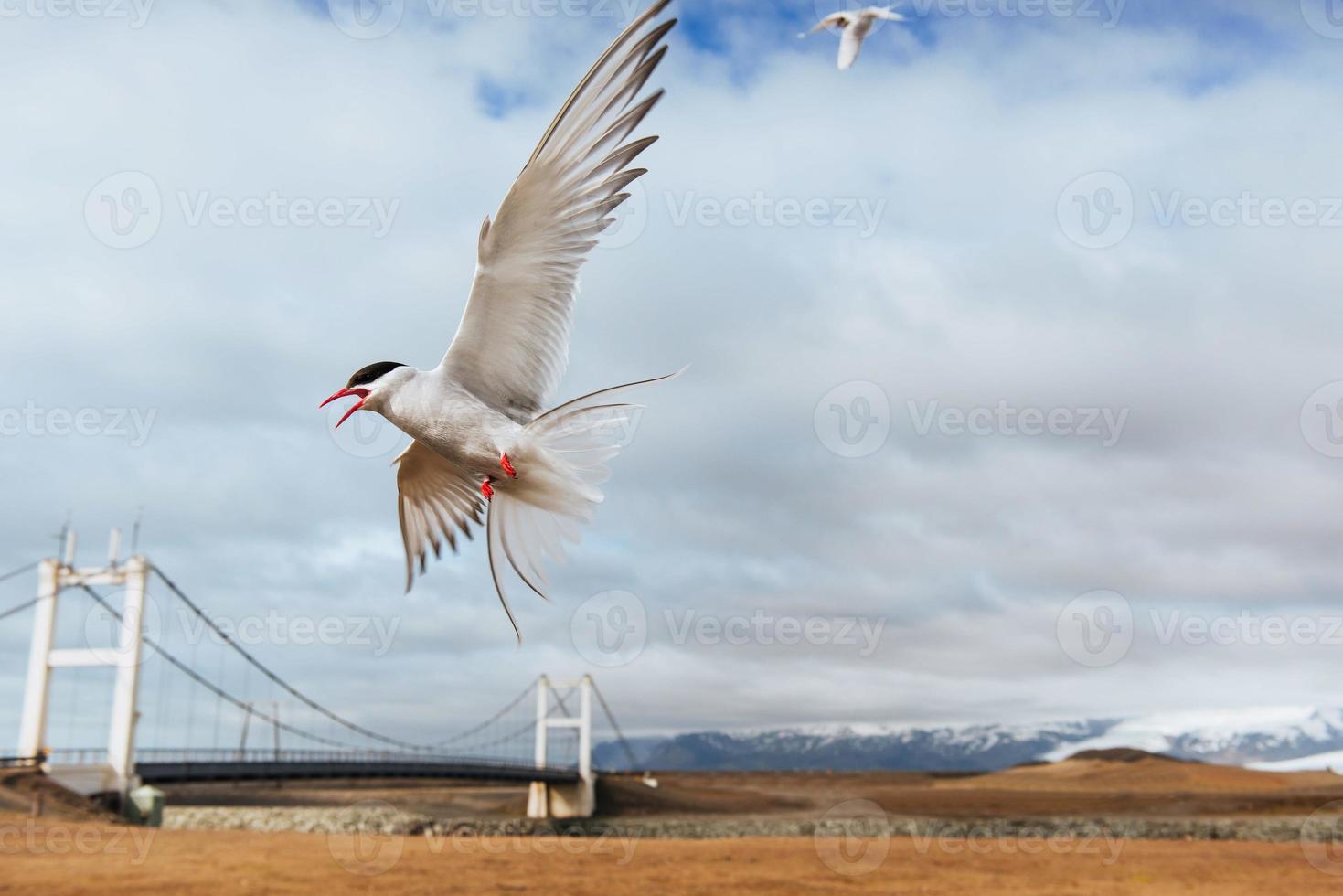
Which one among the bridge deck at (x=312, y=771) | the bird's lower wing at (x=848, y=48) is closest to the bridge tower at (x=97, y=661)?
the bridge deck at (x=312, y=771)

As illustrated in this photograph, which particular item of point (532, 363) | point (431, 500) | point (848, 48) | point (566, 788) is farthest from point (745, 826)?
point (532, 363)

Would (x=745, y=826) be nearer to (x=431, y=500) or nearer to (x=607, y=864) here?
(x=607, y=864)

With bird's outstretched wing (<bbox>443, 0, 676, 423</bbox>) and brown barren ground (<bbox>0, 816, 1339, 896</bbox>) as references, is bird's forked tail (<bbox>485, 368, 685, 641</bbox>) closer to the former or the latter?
bird's outstretched wing (<bbox>443, 0, 676, 423</bbox>)

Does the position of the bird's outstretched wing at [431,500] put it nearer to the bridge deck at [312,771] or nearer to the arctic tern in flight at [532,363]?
the arctic tern in flight at [532,363]

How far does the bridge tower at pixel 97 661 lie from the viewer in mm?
22828

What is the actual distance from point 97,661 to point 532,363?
90.1ft

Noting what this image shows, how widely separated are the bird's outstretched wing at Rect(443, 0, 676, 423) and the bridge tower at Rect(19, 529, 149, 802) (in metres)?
23.9

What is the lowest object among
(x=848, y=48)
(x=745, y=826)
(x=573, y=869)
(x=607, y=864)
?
(x=745, y=826)

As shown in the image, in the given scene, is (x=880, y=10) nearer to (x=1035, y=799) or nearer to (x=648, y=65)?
(x=648, y=65)

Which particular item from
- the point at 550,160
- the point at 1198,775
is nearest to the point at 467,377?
the point at 550,160

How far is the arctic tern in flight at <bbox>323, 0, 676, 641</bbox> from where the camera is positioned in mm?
1812

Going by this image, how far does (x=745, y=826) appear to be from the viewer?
39156 millimetres

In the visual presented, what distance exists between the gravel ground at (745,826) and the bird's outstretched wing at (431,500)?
25.2 meters

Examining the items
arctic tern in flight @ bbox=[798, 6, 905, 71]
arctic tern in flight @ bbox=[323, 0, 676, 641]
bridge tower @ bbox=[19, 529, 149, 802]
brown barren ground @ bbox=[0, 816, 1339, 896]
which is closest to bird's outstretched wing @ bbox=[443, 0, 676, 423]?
arctic tern in flight @ bbox=[323, 0, 676, 641]
